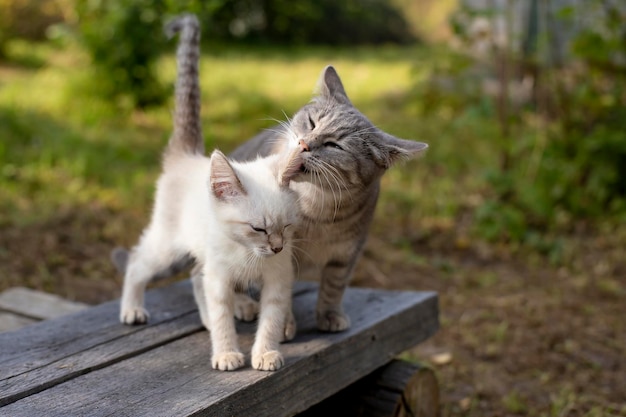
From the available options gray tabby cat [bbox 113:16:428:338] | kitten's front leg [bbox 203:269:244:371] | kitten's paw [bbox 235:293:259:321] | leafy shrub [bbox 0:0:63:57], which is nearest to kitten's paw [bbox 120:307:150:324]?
gray tabby cat [bbox 113:16:428:338]

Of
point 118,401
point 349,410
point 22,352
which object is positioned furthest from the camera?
point 349,410

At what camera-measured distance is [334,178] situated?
99.4 inches

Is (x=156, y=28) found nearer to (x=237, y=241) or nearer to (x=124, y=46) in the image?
(x=124, y=46)

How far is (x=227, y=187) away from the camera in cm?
225

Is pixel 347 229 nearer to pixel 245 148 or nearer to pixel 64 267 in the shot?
pixel 245 148

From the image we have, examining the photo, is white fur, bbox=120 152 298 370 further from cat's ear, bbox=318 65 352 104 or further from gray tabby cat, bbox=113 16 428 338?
cat's ear, bbox=318 65 352 104

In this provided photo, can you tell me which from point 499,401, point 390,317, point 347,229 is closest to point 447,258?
point 499,401

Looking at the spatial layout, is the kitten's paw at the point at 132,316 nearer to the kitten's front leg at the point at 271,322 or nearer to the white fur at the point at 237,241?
Answer: the white fur at the point at 237,241

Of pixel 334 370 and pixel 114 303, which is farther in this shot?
pixel 114 303

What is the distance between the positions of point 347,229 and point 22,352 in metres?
1.22

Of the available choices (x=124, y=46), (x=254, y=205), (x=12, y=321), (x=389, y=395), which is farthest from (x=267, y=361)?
(x=124, y=46)

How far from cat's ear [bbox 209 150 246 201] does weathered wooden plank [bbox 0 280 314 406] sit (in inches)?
26.6

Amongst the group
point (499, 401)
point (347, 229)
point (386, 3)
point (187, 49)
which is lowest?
point (499, 401)

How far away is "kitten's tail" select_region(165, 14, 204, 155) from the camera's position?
2.88m
